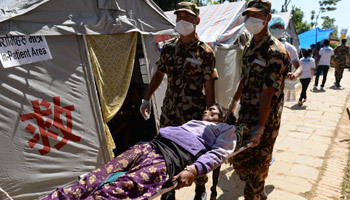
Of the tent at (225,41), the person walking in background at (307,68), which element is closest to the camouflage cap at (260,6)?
the tent at (225,41)

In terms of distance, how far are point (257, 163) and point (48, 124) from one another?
8.56ft

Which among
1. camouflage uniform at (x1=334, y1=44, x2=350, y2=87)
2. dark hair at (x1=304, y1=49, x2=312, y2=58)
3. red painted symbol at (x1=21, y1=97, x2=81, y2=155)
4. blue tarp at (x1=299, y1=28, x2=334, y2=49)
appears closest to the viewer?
red painted symbol at (x1=21, y1=97, x2=81, y2=155)

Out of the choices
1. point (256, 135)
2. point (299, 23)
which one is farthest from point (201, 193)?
point (299, 23)

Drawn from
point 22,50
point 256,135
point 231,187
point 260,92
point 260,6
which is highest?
point 260,6

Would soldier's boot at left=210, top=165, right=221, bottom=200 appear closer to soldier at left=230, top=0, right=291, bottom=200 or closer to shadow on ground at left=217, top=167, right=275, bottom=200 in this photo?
soldier at left=230, top=0, right=291, bottom=200

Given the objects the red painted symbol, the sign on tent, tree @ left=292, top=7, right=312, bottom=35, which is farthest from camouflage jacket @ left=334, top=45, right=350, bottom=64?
tree @ left=292, top=7, right=312, bottom=35

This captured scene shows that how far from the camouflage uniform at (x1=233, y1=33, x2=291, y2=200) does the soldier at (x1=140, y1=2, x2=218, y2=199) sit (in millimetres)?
407

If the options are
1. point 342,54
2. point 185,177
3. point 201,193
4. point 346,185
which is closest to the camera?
point 185,177

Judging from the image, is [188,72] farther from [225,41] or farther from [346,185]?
[225,41]

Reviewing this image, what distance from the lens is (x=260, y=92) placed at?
7.78ft

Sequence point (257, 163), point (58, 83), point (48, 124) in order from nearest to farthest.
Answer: point (257, 163) < point (48, 124) < point (58, 83)

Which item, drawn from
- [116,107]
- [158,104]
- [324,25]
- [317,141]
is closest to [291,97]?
[317,141]

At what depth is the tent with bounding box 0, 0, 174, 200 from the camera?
9.39 feet

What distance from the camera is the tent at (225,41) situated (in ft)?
19.0
